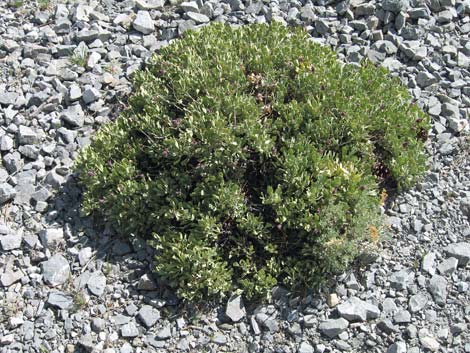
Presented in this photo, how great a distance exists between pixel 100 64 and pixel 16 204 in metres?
1.79

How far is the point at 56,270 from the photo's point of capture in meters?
5.62

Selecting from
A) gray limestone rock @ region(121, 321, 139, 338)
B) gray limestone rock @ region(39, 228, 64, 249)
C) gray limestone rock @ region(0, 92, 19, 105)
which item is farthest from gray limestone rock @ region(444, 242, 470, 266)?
gray limestone rock @ region(0, 92, 19, 105)

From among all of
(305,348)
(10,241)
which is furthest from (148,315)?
(10,241)

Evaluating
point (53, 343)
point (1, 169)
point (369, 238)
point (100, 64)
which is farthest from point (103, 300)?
point (100, 64)

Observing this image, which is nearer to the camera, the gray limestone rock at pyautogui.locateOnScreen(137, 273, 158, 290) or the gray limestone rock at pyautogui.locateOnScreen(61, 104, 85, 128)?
the gray limestone rock at pyautogui.locateOnScreen(137, 273, 158, 290)

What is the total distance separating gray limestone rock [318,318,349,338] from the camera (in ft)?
17.6

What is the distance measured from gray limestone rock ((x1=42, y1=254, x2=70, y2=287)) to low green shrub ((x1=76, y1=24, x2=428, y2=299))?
1.57ft

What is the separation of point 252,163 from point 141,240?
1.10 m

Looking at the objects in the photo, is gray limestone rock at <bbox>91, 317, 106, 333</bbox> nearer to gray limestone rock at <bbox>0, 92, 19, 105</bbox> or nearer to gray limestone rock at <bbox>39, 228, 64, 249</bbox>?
gray limestone rock at <bbox>39, 228, 64, 249</bbox>

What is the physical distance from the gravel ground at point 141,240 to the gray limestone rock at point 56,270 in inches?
0.5

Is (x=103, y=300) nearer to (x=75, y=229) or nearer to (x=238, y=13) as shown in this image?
(x=75, y=229)

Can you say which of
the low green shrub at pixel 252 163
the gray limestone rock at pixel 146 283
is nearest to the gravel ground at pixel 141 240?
the gray limestone rock at pixel 146 283

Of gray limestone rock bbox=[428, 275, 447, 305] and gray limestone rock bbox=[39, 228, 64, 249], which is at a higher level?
gray limestone rock bbox=[428, 275, 447, 305]

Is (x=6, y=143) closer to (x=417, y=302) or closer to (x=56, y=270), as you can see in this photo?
(x=56, y=270)
